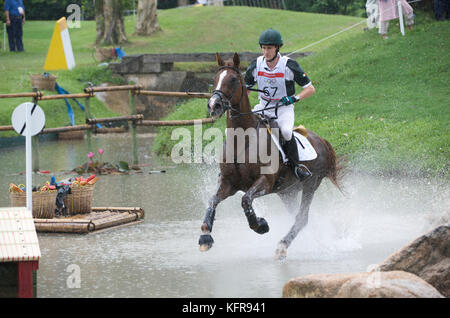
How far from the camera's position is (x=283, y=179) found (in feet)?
28.1

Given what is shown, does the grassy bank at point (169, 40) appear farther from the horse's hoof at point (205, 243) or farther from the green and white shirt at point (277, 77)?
the horse's hoof at point (205, 243)

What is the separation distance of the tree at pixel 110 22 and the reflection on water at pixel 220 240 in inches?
648

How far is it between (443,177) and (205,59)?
11937mm

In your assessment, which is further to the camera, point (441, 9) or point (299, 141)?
point (441, 9)

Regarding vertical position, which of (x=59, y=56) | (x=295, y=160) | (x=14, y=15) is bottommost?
(x=295, y=160)

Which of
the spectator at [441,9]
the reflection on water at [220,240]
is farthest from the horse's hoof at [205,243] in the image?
the spectator at [441,9]

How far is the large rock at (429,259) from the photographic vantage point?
241 inches

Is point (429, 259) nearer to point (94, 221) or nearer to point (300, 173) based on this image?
point (300, 173)

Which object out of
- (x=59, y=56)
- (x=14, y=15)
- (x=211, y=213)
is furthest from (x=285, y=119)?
(x=14, y=15)

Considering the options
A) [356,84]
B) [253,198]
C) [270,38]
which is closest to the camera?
[253,198]

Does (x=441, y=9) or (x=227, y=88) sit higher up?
(x=441, y=9)

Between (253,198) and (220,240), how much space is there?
4.02ft

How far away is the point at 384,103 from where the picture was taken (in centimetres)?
1669
